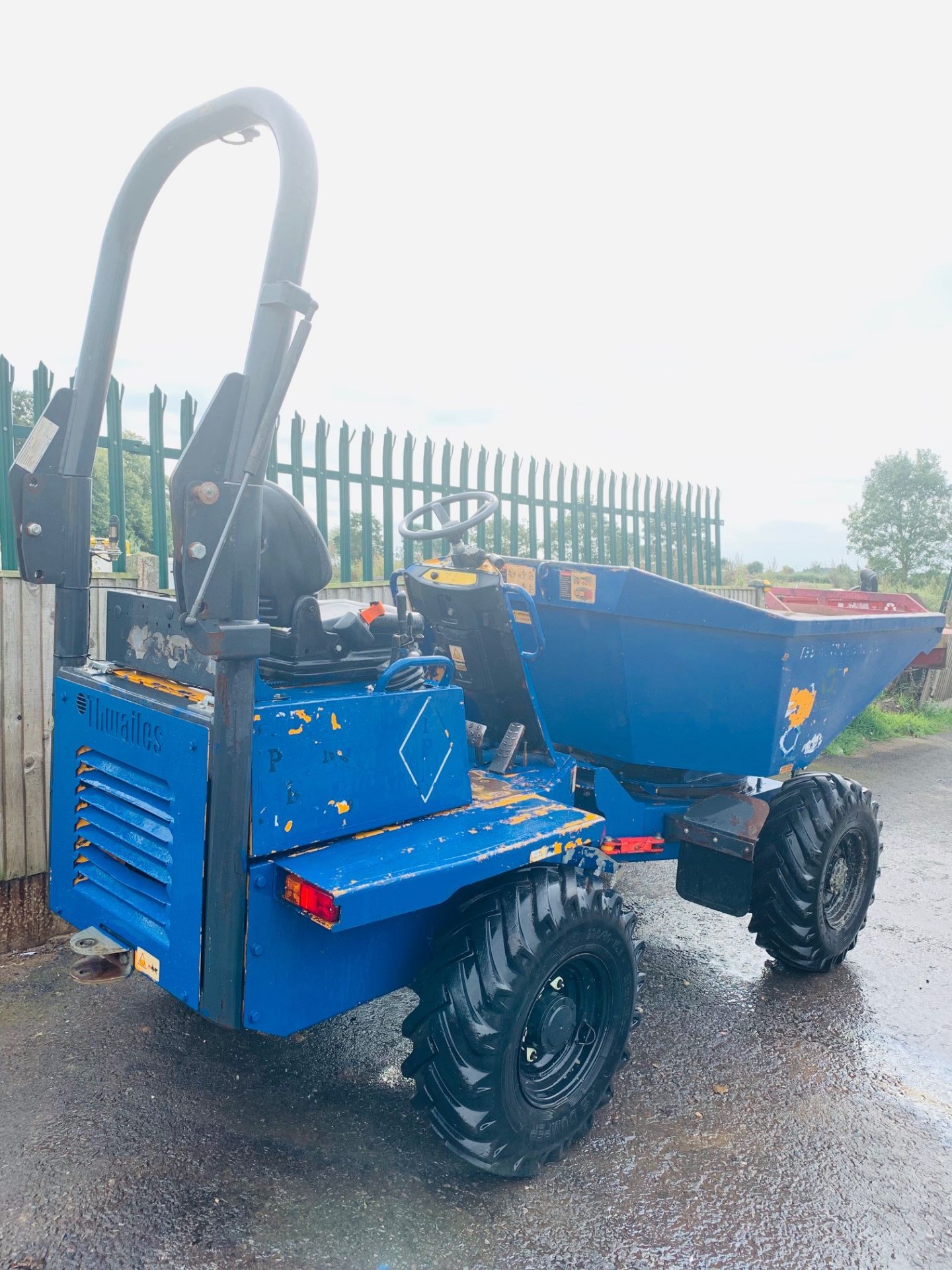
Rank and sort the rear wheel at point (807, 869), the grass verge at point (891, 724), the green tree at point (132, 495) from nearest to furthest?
the rear wheel at point (807, 869)
the green tree at point (132, 495)
the grass verge at point (891, 724)

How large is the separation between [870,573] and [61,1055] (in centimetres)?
767

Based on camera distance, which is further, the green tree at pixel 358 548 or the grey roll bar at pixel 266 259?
the green tree at pixel 358 548

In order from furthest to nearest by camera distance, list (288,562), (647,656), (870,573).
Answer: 1. (870,573)
2. (647,656)
3. (288,562)

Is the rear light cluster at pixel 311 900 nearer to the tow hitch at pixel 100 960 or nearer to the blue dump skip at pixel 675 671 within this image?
the tow hitch at pixel 100 960

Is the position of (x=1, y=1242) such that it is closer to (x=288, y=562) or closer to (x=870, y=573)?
(x=288, y=562)

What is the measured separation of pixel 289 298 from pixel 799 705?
279cm

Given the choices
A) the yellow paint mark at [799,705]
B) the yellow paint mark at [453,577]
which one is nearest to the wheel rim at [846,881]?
the yellow paint mark at [799,705]

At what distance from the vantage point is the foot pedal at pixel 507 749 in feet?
11.4

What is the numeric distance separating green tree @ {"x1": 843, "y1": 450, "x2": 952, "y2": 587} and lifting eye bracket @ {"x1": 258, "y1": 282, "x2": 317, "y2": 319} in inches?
1032

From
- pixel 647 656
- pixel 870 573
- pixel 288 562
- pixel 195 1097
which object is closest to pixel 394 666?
pixel 288 562

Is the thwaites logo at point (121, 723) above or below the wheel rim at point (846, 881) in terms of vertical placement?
above

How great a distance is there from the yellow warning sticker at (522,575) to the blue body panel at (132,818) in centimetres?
172

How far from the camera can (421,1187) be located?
8.69 ft

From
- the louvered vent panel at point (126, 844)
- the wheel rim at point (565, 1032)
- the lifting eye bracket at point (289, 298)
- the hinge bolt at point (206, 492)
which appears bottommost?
the wheel rim at point (565, 1032)
